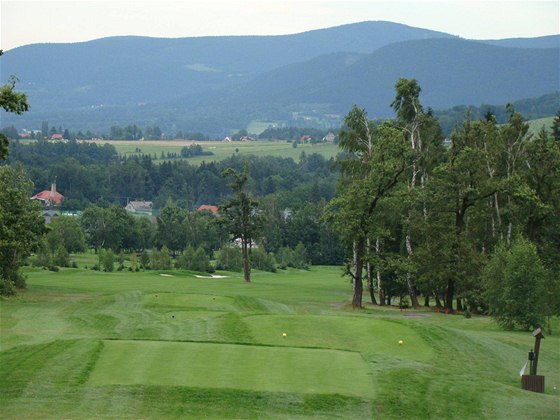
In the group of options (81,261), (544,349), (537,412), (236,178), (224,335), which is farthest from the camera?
→ (81,261)

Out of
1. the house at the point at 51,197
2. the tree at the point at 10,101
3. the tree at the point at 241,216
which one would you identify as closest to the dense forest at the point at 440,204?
the tree at the point at 241,216

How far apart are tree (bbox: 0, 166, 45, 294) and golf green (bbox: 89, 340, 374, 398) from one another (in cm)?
2288

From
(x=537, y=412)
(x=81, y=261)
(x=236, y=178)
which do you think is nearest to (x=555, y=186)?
(x=236, y=178)

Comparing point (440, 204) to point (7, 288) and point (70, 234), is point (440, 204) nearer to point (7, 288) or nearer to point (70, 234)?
point (7, 288)

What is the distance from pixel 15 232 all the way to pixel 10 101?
2863cm

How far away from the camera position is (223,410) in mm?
21734

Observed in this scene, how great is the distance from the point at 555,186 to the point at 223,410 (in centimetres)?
3692

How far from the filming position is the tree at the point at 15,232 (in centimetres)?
4894

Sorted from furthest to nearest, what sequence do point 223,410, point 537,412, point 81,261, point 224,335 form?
point 81,261
point 224,335
point 537,412
point 223,410

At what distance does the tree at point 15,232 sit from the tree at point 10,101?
2484cm

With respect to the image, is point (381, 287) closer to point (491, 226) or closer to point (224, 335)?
point (491, 226)

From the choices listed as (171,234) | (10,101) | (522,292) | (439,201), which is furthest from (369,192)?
(171,234)

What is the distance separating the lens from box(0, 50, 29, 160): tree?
23.0 m

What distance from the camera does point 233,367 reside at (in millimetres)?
24625
